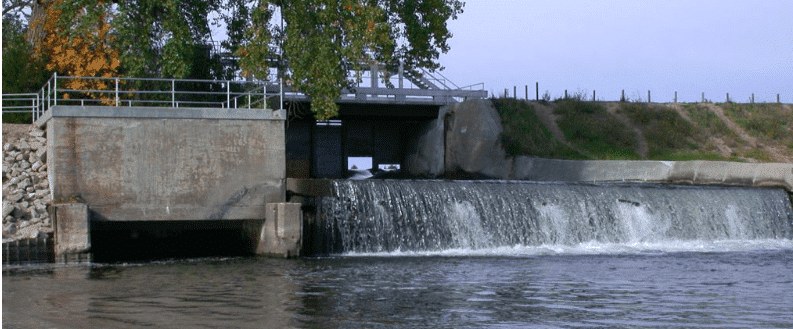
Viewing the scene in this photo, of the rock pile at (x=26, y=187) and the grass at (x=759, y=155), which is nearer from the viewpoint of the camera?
the rock pile at (x=26, y=187)

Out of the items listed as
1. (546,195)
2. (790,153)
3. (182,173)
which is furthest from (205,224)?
(790,153)

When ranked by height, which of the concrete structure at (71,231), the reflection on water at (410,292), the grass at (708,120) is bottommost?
the reflection on water at (410,292)

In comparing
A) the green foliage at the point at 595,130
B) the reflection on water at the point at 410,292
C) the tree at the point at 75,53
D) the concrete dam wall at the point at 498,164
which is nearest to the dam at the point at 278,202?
the concrete dam wall at the point at 498,164

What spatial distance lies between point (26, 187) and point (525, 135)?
24.7m

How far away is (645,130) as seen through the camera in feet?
144

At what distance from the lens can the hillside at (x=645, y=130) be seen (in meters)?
40.7

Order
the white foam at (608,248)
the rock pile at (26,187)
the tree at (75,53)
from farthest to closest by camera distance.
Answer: the tree at (75,53)
the white foam at (608,248)
the rock pile at (26,187)

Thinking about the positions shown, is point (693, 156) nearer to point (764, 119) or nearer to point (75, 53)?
point (764, 119)

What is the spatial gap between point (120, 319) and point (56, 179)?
35.1 feet

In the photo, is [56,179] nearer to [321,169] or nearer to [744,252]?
[744,252]

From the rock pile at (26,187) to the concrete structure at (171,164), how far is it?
0.36 m

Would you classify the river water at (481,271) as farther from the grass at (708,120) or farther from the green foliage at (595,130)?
the grass at (708,120)

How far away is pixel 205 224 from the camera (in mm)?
22141

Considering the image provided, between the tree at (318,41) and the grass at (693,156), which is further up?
the tree at (318,41)
